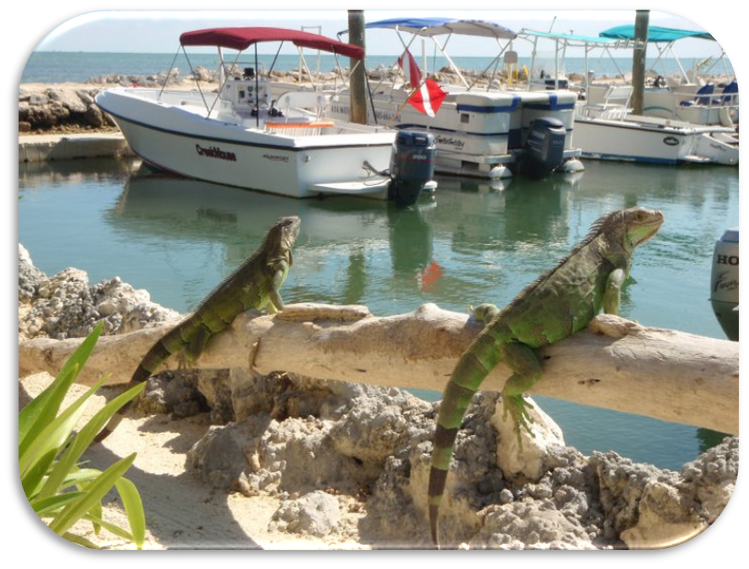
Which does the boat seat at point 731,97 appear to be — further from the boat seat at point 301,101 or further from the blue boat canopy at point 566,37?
the boat seat at point 301,101

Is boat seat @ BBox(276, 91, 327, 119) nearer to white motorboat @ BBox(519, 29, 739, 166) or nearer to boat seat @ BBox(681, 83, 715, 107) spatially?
white motorboat @ BBox(519, 29, 739, 166)

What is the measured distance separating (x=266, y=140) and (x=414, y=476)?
11525 mm

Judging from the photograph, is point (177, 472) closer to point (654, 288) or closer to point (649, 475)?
point (649, 475)

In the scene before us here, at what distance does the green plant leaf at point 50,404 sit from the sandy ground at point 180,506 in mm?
1088

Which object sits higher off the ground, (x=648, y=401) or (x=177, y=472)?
(x=648, y=401)

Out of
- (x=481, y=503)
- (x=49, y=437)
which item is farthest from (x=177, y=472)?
(x=49, y=437)

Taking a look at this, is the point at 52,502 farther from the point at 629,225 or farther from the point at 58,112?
the point at 58,112

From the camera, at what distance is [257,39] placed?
15148mm

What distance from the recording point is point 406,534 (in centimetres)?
460

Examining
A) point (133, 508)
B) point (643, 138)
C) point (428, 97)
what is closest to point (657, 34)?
point (643, 138)

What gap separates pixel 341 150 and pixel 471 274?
531 cm

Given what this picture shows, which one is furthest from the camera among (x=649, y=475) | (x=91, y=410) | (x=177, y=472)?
(x=91, y=410)

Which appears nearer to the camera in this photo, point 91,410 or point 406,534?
point 406,534

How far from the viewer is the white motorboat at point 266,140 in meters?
15.2
